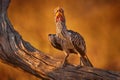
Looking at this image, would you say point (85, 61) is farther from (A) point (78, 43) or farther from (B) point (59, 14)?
(B) point (59, 14)

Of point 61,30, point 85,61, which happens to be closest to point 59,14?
point 61,30

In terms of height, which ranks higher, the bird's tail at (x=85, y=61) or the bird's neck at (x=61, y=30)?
the bird's neck at (x=61, y=30)

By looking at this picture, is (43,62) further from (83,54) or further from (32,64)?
(83,54)

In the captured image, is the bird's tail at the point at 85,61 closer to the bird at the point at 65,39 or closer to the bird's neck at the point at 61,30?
the bird at the point at 65,39

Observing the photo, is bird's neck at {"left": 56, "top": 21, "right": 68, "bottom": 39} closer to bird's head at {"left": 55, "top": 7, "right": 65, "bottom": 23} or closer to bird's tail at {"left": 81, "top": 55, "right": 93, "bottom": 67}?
bird's head at {"left": 55, "top": 7, "right": 65, "bottom": 23}

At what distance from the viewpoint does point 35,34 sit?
2.71m

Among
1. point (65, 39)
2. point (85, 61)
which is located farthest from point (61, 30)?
point (85, 61)

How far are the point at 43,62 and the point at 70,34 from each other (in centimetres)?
15

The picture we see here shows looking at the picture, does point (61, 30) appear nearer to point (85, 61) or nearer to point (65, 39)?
point (65, 39)

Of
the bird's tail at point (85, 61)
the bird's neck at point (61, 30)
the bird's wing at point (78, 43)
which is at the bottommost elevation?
the bird's tail at point (85, 61)

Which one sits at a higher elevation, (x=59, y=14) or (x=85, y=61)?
(x=59, y=14)

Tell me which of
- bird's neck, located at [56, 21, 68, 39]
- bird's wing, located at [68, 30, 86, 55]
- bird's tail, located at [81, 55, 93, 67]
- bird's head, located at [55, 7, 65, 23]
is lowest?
bird's tail, located at [81, 55, 93, 67]

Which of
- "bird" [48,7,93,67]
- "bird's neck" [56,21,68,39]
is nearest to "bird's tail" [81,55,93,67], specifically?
"bird" [48,7,93,67]

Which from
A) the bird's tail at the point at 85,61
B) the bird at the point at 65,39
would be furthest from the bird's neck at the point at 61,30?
the bird's tail at the point at 85,61
